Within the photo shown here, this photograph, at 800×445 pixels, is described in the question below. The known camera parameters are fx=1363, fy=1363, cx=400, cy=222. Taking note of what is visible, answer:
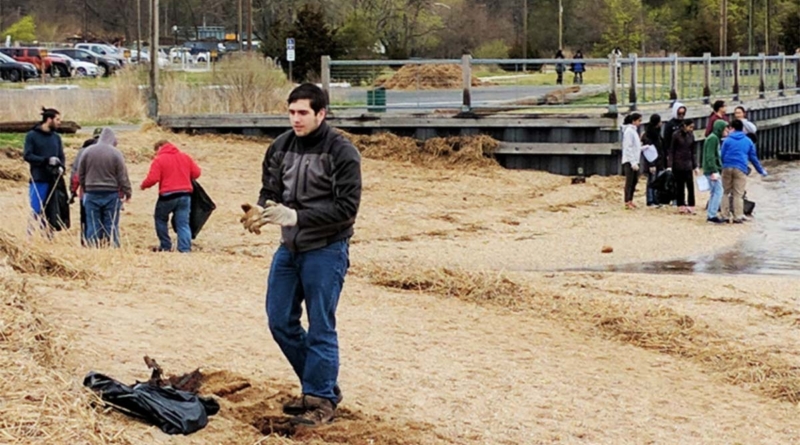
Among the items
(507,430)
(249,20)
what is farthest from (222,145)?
(249,20)

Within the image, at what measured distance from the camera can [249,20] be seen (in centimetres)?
5612

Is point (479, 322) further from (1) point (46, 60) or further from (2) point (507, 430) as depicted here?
(1) point (46, 60)

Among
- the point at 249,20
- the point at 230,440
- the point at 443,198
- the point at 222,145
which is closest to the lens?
the point at 230,440

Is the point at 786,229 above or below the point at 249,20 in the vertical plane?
below

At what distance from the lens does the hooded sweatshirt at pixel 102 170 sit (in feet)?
49.9

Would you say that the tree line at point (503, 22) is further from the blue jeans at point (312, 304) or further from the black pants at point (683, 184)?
the blue jeans at point (312, 304)

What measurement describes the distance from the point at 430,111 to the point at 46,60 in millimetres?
37214

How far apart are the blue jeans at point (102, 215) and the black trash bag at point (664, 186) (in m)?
10.8

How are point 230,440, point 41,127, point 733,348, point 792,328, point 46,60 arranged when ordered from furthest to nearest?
point 46,60, point 41,127, point 792,328, point 733,348, point 230,440

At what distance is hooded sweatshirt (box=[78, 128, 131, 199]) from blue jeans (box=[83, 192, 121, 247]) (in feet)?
0.30

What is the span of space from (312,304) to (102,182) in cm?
824

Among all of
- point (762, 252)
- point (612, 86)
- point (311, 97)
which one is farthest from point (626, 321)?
point (612, 86)

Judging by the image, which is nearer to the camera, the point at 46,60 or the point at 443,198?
the point at 443,198

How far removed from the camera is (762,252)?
18.9 meters
